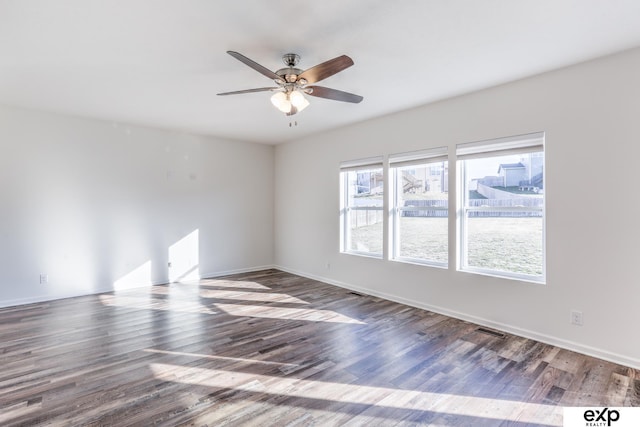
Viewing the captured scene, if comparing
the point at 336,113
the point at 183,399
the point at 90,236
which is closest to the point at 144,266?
the point at 90,236

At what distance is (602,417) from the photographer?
202 cm

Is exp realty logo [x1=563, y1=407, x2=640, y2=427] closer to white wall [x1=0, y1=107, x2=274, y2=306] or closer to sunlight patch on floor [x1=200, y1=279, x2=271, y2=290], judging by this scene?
sunlight patch on floor [x1=200, y1=279, x2=271, y2=290]

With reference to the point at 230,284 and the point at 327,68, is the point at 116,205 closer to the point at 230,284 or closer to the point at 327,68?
the point at 230,284

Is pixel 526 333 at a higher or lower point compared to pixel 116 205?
lower

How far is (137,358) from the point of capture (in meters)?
2.76

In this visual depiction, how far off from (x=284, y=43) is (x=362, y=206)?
9.82ft

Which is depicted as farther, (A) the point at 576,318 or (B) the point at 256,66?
(A) the point at 576,318

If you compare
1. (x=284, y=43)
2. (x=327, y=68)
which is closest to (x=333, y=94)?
(x=327, y=68)

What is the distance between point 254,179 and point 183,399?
4.75m

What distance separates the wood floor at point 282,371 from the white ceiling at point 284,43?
2621mm

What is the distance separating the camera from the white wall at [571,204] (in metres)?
2.64

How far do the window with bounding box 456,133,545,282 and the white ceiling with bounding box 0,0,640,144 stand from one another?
0.73 m

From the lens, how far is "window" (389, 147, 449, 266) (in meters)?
4.01

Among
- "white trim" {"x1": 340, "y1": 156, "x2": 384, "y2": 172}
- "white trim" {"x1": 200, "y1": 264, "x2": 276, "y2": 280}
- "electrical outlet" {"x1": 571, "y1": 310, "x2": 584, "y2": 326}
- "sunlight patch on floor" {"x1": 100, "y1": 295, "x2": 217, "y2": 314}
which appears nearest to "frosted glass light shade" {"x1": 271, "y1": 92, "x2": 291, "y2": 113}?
"white trim" {"x1": 340, "y1": 156, "x2": 384, "y2": 172}
